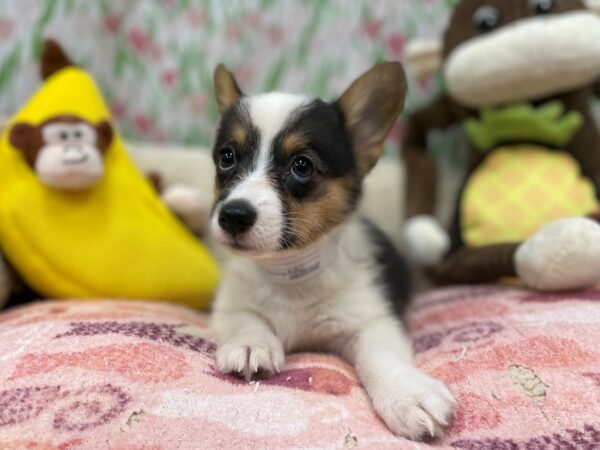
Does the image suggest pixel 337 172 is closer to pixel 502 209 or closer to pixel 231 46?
pixel 502 209

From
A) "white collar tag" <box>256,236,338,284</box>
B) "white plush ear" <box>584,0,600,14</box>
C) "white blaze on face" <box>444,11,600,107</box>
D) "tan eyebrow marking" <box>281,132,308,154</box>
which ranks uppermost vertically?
"white plush ear" <box>584,0,600,14</box>

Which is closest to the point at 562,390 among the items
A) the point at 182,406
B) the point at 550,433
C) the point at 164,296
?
the point at 550,433

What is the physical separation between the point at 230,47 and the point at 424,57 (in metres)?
1.06

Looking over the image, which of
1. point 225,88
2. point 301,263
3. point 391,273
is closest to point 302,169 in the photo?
point 301,263

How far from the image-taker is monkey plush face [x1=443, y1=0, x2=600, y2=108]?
81.4 inches

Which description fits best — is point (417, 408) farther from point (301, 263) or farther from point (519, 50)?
point (519, 50)

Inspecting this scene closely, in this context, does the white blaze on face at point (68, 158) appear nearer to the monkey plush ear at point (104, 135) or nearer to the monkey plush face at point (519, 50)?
the monkey plush ear at point (104, 135)

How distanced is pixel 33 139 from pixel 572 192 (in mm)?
2186

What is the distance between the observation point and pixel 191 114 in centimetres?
294

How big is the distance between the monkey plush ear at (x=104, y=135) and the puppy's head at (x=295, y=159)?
1.88ft

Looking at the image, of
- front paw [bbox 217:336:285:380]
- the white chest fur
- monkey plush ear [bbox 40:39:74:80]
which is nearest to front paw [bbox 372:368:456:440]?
front paw [bbox 217:336:285:380]

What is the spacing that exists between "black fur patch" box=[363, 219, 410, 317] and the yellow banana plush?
0.82 meters

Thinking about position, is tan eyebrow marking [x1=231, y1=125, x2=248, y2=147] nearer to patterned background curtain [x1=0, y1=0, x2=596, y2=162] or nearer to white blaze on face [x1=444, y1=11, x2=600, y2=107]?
white blaze on face [x1=444, y1=11, x2=600, y2=107]

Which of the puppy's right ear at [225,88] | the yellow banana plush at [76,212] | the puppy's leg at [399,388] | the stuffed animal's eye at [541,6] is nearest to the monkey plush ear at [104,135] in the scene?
the yellow banana plush at [76,212]
